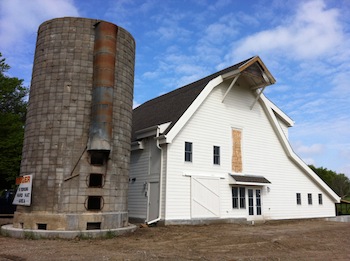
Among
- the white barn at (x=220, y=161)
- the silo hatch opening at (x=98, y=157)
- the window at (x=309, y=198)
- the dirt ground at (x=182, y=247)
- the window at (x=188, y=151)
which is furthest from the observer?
the window at (x=309, y=198)

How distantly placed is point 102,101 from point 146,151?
6.08 meters

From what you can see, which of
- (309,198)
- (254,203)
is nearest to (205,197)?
(254,203)

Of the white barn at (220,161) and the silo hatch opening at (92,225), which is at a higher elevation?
the white barn at (220,161)

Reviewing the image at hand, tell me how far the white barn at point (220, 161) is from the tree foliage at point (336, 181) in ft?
187

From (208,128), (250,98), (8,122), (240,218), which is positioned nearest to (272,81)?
(250,98)

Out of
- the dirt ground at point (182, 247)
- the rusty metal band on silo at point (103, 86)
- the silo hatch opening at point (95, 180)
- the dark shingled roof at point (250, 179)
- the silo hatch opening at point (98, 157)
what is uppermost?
the rusty metal band on silo at point (103, 86)

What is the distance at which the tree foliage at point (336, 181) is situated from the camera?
76.8m

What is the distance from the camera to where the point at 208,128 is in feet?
64.3

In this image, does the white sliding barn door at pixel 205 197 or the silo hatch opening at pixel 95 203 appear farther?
the white sliding barn door at pixel 205 197

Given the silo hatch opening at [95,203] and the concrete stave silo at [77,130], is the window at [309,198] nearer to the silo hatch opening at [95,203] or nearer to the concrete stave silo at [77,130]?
the concrete stave silo at [77,130]

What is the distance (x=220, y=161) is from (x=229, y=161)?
761 mm

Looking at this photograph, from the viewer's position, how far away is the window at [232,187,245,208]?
19.8m

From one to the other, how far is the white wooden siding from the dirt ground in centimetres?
389

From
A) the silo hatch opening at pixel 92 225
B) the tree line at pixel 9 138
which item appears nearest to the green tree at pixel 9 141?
the tree line at pixel 9 138
